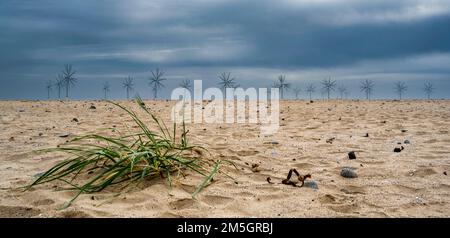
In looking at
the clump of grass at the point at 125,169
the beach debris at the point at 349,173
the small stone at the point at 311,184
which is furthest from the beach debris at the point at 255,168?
the beach debris at the point at 349,173

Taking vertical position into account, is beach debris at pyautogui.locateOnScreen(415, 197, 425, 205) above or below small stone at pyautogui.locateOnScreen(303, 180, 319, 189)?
below

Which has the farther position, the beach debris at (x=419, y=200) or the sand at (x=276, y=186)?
the beach debris at (x=419, y=200)

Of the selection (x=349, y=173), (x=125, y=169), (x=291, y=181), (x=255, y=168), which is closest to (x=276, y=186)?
(x=291, y=181)

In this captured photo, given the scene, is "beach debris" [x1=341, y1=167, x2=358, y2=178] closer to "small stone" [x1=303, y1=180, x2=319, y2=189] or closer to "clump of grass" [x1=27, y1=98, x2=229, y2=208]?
"small stone" [x1=303, y1=180, x2=319, y2=189]

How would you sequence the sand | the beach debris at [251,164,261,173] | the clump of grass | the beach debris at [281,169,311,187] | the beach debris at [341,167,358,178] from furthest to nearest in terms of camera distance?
1. the beach debris at [251,164,261,173]
2. the beach debris at [341,167,358,178]
3. the beach debris at [281,169,311,187]
4. the clump of grass
5. the sand

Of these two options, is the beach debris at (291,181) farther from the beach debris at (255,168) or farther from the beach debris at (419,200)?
the beach debris at (419,200)

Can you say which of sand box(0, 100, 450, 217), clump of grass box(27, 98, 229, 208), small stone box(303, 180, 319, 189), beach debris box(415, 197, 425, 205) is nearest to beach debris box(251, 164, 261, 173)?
sand box(0, 100, 450, 217)

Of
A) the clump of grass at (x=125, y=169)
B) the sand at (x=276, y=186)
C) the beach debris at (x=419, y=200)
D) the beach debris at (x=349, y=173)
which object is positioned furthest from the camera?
the beach debris at (x=349, y=173)

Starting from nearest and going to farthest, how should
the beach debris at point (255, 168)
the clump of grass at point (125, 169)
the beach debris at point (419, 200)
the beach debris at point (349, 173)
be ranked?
the beach debris at point (419, 200) → the clump of grass at point (125, 169) → the beach debris at point (349, 173) → the beach debris at point (255, 168)

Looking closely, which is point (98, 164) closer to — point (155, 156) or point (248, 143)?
point (155, 156)

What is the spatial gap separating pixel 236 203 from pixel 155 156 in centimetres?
125
